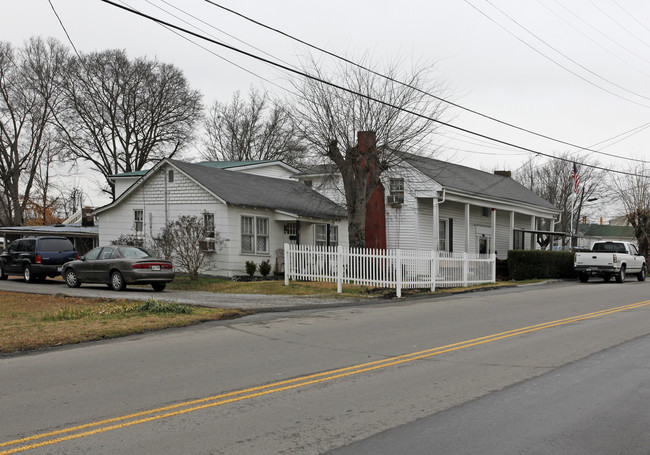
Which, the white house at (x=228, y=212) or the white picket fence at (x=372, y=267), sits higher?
the white house at (x=228, y=212)

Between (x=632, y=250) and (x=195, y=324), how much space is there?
79.1 feet

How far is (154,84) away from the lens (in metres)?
49.8

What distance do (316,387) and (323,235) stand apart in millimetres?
22555

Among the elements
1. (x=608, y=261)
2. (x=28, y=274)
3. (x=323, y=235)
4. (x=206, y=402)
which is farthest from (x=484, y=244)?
(x=206, y=402)

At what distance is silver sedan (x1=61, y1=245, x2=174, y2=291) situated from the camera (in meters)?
20.7

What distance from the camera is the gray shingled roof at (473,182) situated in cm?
3116

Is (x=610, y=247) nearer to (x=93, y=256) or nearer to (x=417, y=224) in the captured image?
(x=417, y=224)

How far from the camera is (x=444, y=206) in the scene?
34.0 m

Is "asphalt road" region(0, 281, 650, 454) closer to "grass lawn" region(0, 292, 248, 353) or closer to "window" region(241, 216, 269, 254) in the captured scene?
"grass lawn" region(0, 292, 248, 353)

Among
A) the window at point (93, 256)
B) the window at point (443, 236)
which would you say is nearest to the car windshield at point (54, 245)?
the window at point (93, 256)

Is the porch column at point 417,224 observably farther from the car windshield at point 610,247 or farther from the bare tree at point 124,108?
the bare tree at point 124,108

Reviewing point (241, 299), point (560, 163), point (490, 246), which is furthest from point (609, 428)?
point (560, 163)

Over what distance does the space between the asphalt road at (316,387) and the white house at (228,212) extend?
12372 millimetres

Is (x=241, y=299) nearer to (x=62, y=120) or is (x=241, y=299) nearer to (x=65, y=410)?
(x=65, y=410)
